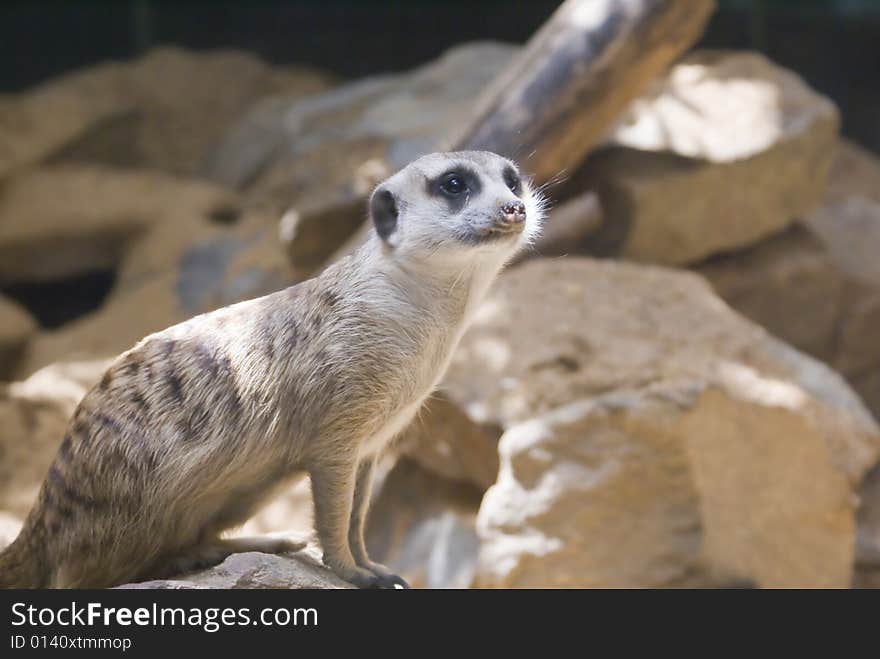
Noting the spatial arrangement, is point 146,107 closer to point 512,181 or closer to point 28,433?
point 28,433

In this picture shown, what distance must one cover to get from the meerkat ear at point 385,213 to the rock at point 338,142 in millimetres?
3321

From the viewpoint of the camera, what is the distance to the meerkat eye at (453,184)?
2621 millimetres

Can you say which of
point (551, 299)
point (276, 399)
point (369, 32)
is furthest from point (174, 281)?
point (276, 399)

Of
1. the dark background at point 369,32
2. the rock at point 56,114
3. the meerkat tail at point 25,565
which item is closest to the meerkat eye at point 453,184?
the meerkat tail at point 25,565

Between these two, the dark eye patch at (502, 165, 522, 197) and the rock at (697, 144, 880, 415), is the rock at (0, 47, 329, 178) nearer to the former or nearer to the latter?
the rock at (697, 144, 880, 415)

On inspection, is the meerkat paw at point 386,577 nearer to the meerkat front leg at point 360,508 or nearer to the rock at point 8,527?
the meerkat front leg at point 360,508

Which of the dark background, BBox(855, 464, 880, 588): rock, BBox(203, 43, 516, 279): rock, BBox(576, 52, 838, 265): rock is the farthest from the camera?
the dark background

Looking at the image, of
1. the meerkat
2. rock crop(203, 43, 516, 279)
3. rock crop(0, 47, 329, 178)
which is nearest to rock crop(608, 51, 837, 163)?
rock crop(203, 43, 516, 279)

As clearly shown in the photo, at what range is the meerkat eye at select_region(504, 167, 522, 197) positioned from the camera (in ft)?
8.92

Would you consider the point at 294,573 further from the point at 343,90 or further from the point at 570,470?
the point at 343,90

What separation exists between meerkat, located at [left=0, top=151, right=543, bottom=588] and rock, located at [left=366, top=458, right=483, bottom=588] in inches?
55.7

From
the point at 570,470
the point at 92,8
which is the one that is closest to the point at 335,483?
the point at 570,470

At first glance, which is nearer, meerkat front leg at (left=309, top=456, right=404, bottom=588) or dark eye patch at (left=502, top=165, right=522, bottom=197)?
meerkat front leg at (left=309, top=456, right=404, bottom=588)

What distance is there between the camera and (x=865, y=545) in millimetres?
4520
